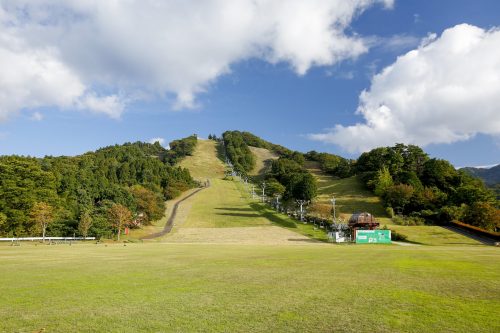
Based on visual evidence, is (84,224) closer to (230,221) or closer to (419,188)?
(230,221)

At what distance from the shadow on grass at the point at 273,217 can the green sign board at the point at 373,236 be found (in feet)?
66.1

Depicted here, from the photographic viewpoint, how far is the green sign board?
182 feet

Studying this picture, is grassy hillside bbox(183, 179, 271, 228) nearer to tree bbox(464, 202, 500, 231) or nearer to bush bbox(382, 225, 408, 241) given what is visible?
bush bbox(382, 225, 408, 241)

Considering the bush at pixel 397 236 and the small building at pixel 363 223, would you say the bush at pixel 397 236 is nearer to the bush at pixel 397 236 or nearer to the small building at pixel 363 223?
the bush at pixel 397 236

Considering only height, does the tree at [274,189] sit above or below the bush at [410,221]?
above

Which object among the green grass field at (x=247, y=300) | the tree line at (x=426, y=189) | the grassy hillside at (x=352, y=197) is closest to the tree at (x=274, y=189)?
the grassy hillside at (x=352, y=197)

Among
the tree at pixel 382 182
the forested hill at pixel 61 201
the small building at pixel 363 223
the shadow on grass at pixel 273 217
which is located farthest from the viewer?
the tree at pixel 382 182

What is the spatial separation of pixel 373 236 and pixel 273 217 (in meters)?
31.1

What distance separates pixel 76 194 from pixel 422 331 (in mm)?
75957

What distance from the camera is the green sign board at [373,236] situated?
182ft

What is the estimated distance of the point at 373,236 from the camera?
55.8m

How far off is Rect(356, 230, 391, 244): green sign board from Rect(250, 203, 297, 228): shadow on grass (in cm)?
2015

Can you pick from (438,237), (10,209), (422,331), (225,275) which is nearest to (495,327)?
(422,331)

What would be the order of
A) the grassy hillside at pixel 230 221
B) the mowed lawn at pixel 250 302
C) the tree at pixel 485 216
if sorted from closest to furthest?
the mowed lawn at pixel 250 302 → the tree at pixel 485 216 → the grassy hillside at pixel 230 221
